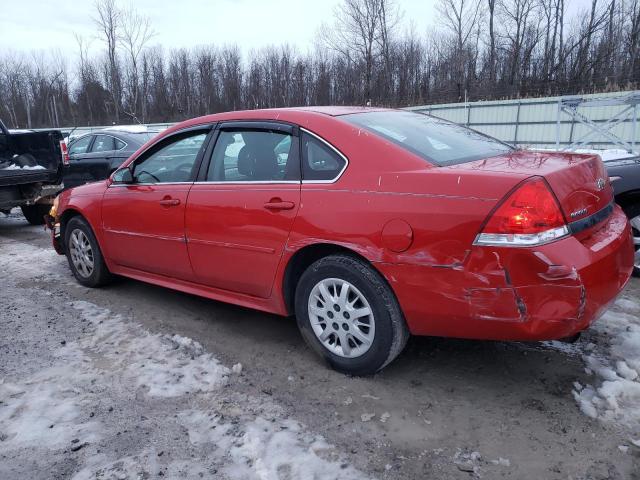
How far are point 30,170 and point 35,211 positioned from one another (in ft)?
3.43

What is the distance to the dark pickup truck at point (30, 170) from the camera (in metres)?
7.70

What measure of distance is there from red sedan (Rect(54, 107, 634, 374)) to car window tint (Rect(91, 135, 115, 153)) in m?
6.47

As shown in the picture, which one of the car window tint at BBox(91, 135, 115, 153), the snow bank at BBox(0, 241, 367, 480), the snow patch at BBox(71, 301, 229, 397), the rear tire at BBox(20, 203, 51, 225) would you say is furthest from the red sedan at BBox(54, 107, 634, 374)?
the car window tint at BBox(91, 135, 115, 153)

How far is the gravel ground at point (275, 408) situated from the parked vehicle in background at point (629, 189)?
951 millimetres

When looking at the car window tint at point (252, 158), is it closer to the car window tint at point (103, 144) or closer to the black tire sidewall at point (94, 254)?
the black tire sidewall at point (94, 254)

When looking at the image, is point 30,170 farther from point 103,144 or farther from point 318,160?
point 318,160

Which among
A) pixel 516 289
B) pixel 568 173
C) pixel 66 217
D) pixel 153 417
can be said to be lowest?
pixel 153 417

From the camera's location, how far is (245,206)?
3.31 meters

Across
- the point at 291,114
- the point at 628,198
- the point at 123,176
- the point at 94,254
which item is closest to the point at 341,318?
the point at 291,114

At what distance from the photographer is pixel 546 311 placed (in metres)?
2.40

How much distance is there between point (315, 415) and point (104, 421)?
1088mm

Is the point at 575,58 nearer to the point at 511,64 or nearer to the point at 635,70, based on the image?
the point at 511,64

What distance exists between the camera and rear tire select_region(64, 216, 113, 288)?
15.5ft

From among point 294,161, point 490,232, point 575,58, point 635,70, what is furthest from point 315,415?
point 575,58
